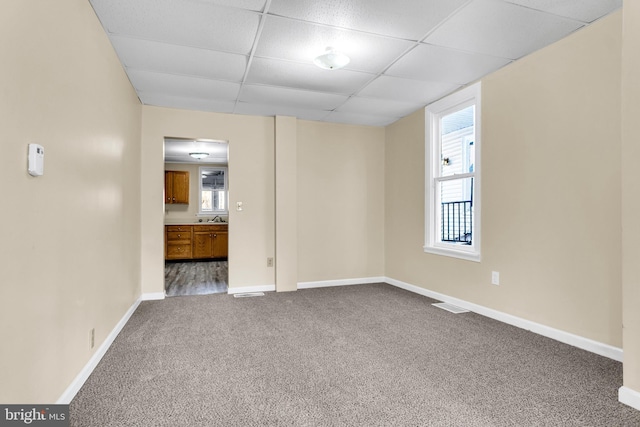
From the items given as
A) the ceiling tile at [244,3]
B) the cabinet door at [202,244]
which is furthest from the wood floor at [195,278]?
the ceiling tile at [244,3]

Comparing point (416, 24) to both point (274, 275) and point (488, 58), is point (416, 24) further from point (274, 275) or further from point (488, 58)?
point (274, 275)

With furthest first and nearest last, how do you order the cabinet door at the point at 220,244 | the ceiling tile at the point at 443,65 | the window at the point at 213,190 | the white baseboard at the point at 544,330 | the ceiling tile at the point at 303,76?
the window at the point at 213,190 < the cabinet door at the point at 220,244 < the ceiling tile at the point at 303,76 < the ceiling tile at the point at 443,65 < the white baseboard at the point at 544,330

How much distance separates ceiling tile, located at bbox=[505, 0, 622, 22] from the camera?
2.15 metres

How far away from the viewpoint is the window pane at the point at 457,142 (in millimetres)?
3807

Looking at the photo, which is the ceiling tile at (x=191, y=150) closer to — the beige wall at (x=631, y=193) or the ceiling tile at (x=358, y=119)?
the ceiling tile at (x=358, y=119)

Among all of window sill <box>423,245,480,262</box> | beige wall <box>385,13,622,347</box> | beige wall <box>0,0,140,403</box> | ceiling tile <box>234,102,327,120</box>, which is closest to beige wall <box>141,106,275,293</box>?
ceiling tile <box>234,102,327,120</box>

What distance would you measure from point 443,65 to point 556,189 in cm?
141

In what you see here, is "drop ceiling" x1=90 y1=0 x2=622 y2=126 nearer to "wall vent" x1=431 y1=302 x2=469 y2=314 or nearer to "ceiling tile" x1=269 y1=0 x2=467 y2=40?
"ceiling tile" x1=269 y1=0 x2=467 y2=40

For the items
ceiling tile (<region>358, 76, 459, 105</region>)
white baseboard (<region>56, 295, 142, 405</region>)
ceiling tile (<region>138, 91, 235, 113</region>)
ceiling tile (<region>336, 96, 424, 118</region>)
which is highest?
ceiling tile (<region>358, 76, 459, 105</region>)

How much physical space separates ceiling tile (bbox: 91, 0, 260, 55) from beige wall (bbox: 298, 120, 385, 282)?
87.8 inches

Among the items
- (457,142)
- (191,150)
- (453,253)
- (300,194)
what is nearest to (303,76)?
(300,194)

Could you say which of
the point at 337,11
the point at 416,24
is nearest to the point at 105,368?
the point at 337,11

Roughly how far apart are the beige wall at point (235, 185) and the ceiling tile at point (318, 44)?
1750 millimetres

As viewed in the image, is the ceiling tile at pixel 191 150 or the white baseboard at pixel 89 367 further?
the ceiling tile at pixel 191 150
